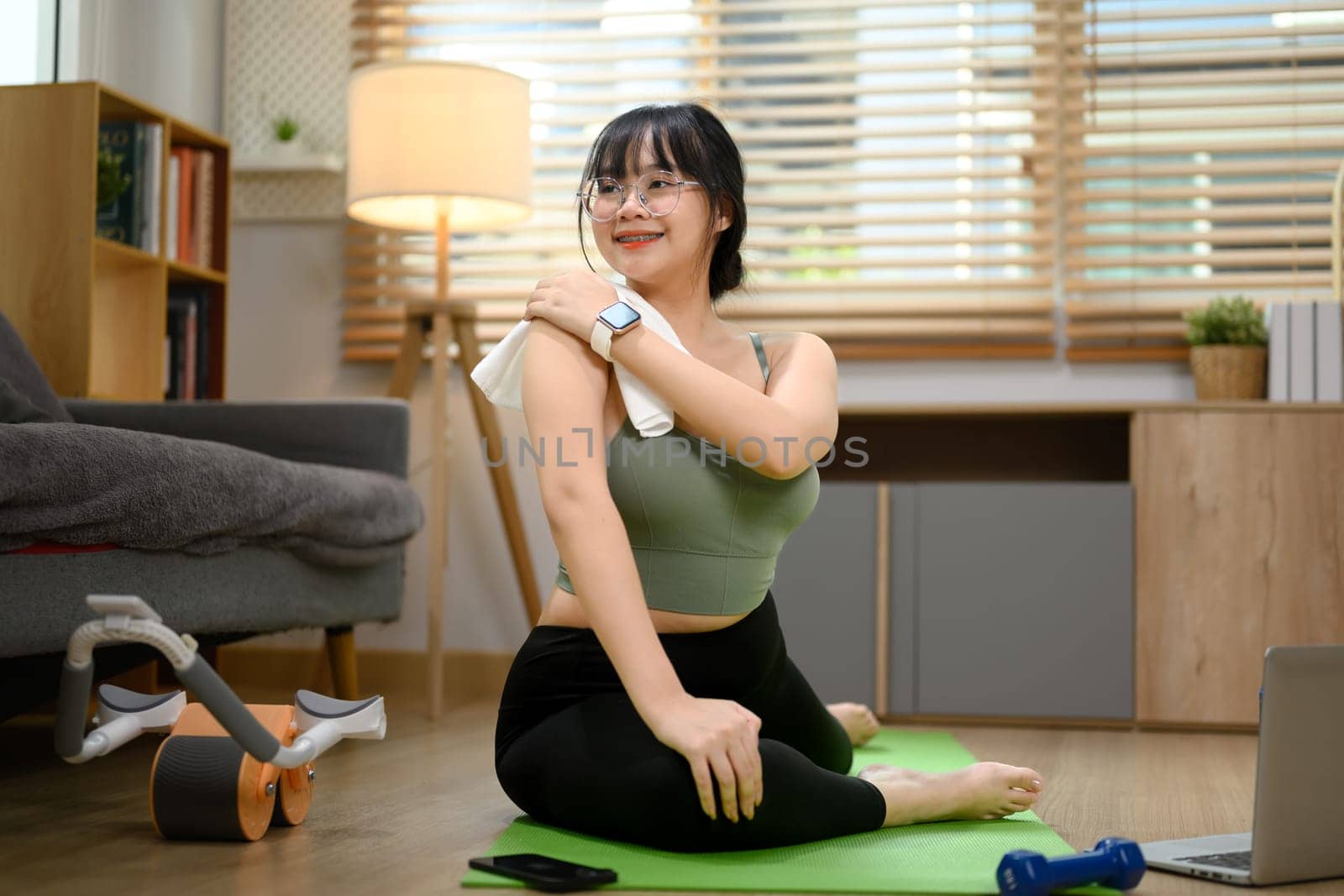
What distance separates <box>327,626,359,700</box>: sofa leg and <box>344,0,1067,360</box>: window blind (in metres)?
0.98

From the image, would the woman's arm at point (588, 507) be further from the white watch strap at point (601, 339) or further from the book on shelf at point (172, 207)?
the book on shelf at point (172, 207)

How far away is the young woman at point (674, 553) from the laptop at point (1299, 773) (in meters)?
0.29

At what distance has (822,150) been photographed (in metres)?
3.20

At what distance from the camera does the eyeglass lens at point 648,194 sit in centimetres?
150

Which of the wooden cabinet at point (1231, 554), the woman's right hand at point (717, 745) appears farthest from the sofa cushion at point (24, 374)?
the wooden cabinet at point (1231, 554)

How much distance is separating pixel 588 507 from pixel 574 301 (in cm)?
24

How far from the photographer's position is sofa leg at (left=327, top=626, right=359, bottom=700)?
247 centimetres

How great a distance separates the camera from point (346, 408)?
246 centimetres

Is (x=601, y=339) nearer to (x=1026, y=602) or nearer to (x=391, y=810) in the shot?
(x=391, y=810)

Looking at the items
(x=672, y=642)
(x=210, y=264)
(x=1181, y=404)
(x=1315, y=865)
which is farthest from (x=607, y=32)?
(x=1315, y=865)

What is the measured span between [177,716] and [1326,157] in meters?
2.72

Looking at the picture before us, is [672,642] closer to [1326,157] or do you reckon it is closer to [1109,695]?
[1109,695]

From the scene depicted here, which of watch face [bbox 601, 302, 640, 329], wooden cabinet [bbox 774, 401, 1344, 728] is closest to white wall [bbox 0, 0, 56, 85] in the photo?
wooden cabinet [bbox 774, 401, 1344, 728]

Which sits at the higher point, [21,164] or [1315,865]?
[21,164]
